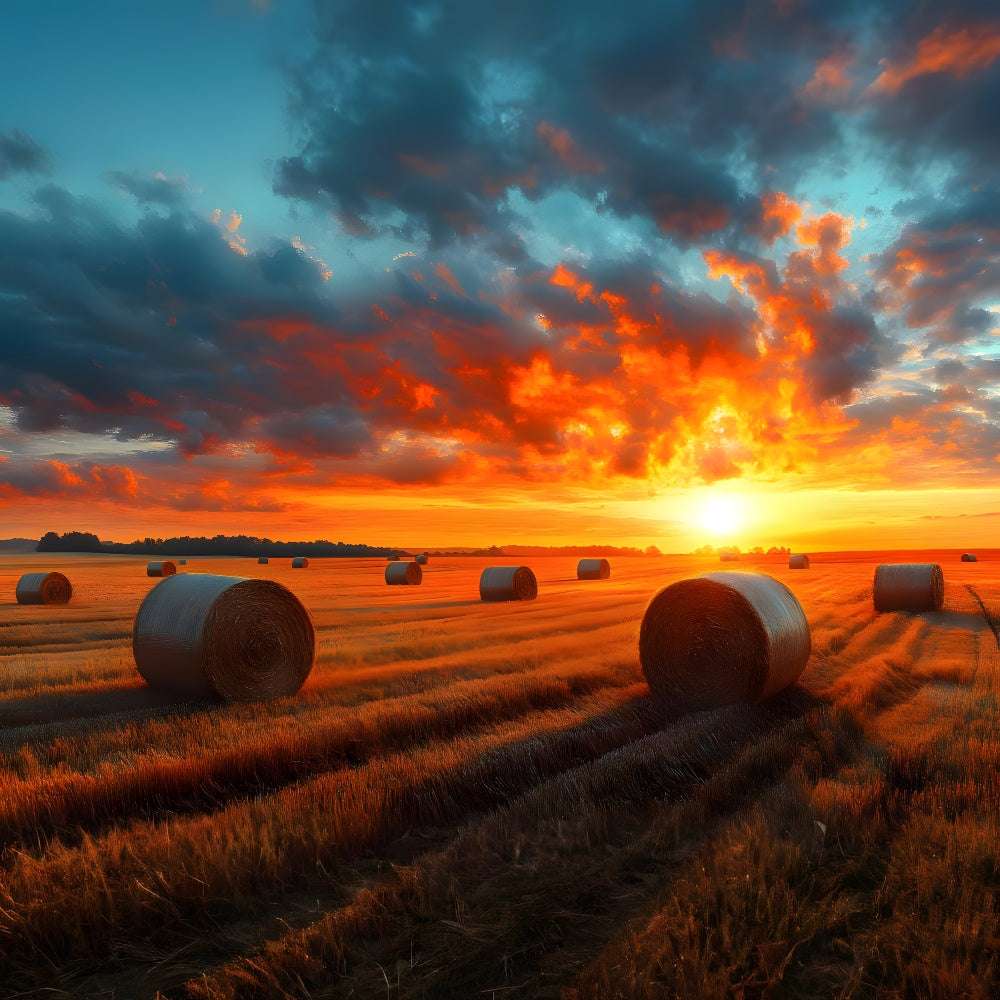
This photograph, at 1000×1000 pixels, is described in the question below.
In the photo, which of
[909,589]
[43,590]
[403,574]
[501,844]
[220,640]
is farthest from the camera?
[403,574]

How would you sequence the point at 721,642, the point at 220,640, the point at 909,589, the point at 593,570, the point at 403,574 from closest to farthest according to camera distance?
the point at 721,642
the point at 220,640
the point at 909,589
the point at 403,574
the point at 593,570

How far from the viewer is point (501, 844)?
473 centimetres

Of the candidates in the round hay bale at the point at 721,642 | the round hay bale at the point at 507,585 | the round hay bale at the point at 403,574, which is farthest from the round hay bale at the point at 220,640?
the round hay bale at the point at 403,574

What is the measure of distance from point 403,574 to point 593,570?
10855 millimetres

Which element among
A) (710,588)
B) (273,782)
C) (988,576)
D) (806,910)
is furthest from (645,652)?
(988,576)

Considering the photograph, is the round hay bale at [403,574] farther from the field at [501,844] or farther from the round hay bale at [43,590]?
the field at [501,844]

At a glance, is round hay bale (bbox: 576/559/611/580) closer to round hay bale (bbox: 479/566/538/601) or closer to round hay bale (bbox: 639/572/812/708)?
round hay bale (bbox: 479/566/538/601)

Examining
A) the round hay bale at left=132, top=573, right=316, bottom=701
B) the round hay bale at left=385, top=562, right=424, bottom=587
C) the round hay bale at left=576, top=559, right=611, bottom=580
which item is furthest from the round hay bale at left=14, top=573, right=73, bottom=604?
the round hay bale at left=576, top=559, right=611, bottom=580

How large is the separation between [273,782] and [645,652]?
564 cm

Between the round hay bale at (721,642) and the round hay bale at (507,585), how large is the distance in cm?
1538

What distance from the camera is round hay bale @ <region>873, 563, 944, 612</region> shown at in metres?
21.0

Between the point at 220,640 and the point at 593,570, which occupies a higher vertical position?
the point at 220,640

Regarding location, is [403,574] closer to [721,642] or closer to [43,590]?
[43,590]

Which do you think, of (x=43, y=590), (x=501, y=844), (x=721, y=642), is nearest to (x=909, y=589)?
(x=721, y=642)
